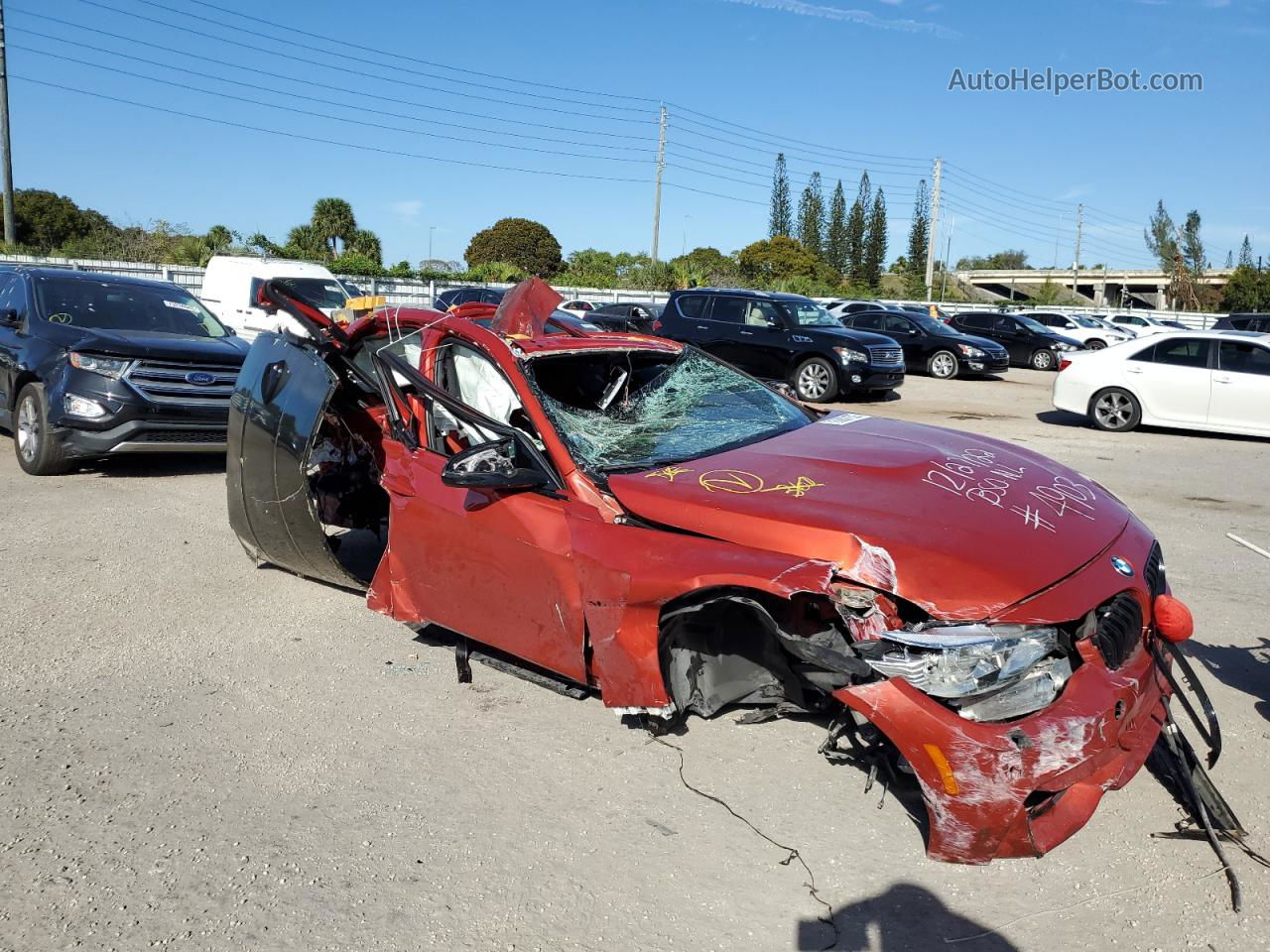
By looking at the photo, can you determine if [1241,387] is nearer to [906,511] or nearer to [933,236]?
[906,511]

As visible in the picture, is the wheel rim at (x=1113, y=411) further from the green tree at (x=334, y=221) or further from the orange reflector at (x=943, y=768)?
the green tree at (x=334, y=221)

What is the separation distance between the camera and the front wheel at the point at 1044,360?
2508 cm

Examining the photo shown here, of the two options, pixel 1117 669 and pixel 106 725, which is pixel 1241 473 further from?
pixel 106 725

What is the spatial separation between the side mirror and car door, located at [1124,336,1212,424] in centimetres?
1177

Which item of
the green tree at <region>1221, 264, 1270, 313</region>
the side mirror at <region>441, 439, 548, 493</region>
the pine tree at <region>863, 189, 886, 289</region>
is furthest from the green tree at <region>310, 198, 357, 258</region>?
the side mirror at <region>441, 439, 548, 493</region>

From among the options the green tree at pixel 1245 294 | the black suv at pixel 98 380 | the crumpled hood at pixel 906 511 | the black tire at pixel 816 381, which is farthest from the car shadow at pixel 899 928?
the green tree at pixel 1245 294

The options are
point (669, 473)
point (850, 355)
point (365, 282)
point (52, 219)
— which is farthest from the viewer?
point (52, 219)

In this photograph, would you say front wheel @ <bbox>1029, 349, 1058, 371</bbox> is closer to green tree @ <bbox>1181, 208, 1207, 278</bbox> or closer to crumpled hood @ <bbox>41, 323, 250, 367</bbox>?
crumpled hood @ <bbox>41, 323, 250, 367</bbox>

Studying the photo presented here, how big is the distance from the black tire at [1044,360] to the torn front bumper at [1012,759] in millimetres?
24052

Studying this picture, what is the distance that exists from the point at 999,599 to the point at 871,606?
0.37 meters

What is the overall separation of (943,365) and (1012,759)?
1963 cm

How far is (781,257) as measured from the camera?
7669 centimetres

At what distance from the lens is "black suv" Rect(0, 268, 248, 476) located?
795 centimetres

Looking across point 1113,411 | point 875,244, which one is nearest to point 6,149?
point 1113,411
